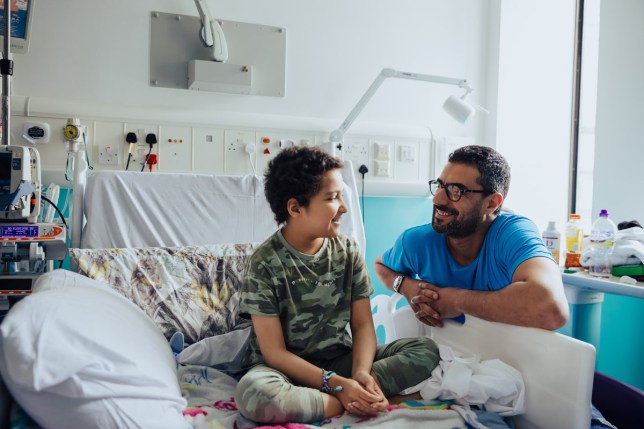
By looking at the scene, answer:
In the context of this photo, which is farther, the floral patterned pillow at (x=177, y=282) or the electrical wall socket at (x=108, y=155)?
the electrical wall socket at (x=108, y=155)

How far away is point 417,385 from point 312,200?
555 millimetres

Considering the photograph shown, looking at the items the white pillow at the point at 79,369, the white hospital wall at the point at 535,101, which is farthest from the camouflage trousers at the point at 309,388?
the white hospital wall at the point at 535,101

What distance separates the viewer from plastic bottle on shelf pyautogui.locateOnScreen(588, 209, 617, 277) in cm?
192

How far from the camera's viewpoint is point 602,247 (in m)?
1.96

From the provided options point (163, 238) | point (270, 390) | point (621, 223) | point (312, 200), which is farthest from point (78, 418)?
point (621, 223)

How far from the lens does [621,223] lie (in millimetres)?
2199

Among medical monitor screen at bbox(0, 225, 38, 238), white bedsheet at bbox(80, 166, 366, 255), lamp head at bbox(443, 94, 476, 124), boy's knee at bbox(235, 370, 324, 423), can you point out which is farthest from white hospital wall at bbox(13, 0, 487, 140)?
boy's knee at bbox(235, 370, 324, 423)

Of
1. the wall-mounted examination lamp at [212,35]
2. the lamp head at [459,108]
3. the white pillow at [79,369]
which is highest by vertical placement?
the wall-mounted examination lamp at [212,35]

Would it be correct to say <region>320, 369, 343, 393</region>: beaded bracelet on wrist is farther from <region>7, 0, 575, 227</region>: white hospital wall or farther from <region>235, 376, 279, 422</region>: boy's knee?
<region>7, 0, 575, 227</region>: white hospital wall

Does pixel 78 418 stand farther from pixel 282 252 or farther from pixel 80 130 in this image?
pixel 80 130

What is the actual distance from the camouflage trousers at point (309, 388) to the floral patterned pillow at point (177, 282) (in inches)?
14.5

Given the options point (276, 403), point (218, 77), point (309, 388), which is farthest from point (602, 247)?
point (218, 77)

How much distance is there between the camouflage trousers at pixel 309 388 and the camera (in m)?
1.14

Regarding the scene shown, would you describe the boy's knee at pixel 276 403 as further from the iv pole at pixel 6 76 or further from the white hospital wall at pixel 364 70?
the white hospital wall at pixel 364 70
